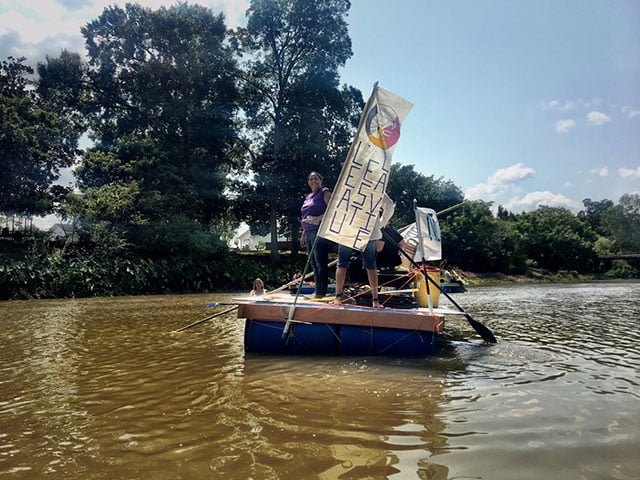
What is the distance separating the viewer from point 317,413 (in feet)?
13.3

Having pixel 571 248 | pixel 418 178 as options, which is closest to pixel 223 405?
pixel 418 178

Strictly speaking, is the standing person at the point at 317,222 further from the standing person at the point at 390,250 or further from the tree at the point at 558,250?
the tree at the point at 558,250

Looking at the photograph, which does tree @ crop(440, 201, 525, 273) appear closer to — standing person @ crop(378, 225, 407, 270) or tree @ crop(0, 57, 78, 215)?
tree @ crop(0, 57, 78, 215)

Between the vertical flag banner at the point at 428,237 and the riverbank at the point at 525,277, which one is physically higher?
the vertical flag banner at the point at 428,237

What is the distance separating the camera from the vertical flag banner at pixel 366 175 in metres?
6.52

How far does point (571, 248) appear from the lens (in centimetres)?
5578

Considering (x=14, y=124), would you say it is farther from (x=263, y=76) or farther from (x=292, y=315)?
(x=292, y=315)

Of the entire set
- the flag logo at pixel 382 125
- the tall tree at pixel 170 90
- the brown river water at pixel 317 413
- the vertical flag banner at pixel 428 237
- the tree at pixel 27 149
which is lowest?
the brown river water at pixel 317 413

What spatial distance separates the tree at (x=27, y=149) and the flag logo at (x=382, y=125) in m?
26.7

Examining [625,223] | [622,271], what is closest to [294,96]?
[622,271]

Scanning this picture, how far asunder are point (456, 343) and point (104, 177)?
89.3 feet

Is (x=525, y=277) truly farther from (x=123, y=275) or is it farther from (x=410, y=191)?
(x=123, y=275)

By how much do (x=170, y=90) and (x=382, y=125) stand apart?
30659mm

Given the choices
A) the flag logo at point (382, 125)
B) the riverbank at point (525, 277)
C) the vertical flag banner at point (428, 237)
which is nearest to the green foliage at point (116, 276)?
the vertical flag banner at point (428, 237)
